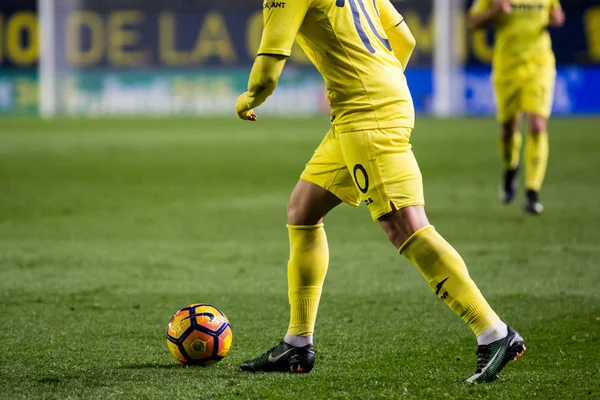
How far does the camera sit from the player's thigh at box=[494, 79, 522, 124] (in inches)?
395

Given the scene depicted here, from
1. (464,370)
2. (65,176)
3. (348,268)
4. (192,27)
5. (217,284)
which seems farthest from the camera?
(192,27)

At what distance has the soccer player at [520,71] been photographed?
390 inches

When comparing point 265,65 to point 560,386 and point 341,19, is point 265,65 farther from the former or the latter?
point 560,386

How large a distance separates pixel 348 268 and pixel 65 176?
7.84 metres

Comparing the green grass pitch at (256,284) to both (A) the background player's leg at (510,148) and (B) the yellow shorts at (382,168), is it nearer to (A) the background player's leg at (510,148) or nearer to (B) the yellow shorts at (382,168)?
(A) the background player's leg at (510,148)

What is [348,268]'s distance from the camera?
23.4ft

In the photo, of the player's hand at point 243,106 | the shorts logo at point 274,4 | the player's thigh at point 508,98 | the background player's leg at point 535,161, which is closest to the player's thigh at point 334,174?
the player's hand at point 243,106

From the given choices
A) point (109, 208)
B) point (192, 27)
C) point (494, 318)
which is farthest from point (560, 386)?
point (192, 27)

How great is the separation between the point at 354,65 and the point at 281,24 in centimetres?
37

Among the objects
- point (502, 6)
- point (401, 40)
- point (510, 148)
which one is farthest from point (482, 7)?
point (401, 40)

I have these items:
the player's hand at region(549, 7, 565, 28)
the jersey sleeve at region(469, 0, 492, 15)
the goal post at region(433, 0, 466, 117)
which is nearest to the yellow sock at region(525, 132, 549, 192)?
the player's hand at region(549, 7, 565, 28)

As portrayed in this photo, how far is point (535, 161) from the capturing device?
977 cm

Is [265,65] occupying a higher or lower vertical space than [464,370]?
higher

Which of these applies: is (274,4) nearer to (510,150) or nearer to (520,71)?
→ (520,71)
